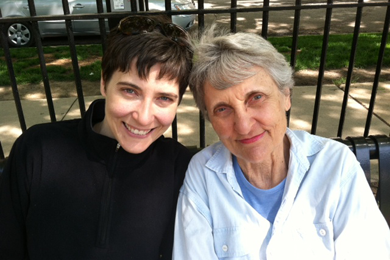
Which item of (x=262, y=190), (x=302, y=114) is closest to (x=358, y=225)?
(x=262, y=190)

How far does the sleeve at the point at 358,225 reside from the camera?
1634 millimetres

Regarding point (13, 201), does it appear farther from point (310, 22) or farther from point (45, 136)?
point (310, 22)

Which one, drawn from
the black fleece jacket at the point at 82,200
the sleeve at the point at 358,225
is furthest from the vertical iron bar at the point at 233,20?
the sleeve at the point at 358,225

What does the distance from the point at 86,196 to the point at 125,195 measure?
16 cm

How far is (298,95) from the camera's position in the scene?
5000 mm

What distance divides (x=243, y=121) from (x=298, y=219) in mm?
486

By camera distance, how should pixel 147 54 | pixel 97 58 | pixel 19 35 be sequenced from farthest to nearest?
pixel 19 35 → pixel 97 58 → pixel 147 54

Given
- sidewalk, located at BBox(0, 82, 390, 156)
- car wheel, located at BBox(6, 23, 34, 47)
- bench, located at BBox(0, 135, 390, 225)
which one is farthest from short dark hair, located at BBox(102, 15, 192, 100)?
car wheel, located at BBox(6, 23, 34, 47)

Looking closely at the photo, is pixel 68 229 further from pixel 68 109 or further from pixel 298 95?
pixel 298 95

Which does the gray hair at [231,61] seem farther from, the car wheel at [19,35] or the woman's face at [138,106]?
the car wheel at [19,35]

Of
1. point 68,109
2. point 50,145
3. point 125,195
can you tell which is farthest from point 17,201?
point 68,109

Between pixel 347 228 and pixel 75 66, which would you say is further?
pixel 75 66

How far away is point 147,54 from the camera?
1560 millimetres

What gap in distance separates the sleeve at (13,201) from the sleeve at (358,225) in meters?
1.35
